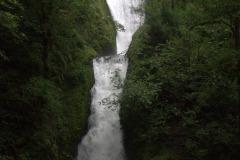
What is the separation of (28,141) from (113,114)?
17.4 ft

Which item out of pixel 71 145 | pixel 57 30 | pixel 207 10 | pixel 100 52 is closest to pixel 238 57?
pixel 207 10

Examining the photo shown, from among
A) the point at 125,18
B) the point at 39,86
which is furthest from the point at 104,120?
the point at 125,18

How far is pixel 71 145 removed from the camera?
40.0ft

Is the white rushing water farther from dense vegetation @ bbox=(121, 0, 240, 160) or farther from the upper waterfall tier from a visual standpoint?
the upper waterfall tier

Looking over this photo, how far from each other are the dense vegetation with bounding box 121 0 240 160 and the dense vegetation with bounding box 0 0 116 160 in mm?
2513

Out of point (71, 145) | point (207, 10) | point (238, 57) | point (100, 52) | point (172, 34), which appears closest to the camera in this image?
point (238, 57)

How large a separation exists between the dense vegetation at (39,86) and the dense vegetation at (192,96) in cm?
251

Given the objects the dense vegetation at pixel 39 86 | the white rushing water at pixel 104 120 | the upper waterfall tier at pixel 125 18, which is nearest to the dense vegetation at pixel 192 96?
the white rushing water at pixel 104 120

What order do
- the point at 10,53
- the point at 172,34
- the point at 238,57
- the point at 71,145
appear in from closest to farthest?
1. the point at 238,57
2. the point at 10,53
3. the point at 71,145
4. the point at 172,34

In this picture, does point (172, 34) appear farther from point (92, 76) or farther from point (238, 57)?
point (238, 57)

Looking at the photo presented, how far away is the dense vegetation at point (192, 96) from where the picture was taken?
8.52 m

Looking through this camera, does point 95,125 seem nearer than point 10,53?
No

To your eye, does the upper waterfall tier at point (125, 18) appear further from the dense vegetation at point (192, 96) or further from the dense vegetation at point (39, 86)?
the dense vegetation at point (39, 86)

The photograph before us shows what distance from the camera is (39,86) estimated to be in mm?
10203
